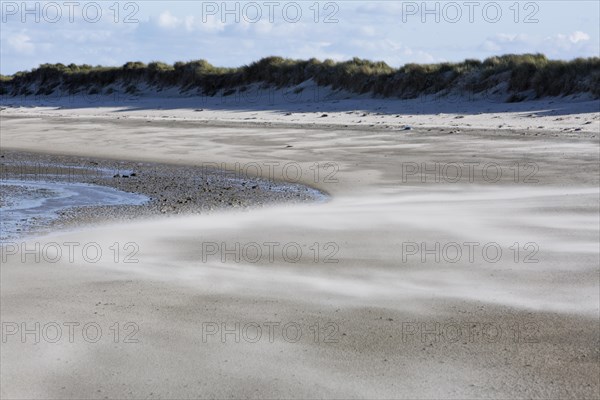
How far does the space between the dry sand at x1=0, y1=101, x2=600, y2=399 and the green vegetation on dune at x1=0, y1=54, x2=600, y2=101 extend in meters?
14.2

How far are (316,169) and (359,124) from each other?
26.5 feet

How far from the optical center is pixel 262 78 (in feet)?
116

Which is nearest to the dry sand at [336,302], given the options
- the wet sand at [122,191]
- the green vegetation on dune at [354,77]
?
the wet sand at [122,191]

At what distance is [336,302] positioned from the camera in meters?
6.41

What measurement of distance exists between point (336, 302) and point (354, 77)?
82.9 feet

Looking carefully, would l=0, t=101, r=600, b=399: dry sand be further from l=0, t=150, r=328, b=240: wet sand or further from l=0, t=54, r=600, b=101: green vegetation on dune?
l=0, t=54, r=600, b=101: green vegetation on dune

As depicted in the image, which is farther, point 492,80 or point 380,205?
point 492,80

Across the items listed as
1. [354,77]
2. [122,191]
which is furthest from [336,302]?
[354,77]

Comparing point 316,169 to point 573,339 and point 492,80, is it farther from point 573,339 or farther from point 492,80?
point 492,80

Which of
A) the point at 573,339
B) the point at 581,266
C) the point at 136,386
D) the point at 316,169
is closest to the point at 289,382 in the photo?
the point at 136,386

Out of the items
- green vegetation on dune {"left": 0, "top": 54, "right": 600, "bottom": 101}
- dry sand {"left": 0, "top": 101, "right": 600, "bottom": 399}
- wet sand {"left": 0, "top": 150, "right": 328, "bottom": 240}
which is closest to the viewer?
dry sand {"left": 0, "top": 101, "right": 600, "bottom": 399}

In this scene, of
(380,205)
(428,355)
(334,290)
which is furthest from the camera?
(380,205)

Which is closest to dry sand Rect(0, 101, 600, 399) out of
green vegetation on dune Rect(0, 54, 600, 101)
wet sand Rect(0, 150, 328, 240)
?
wet sand Rect(0, 150, 328, 240)

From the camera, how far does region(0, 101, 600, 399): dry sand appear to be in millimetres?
4992
